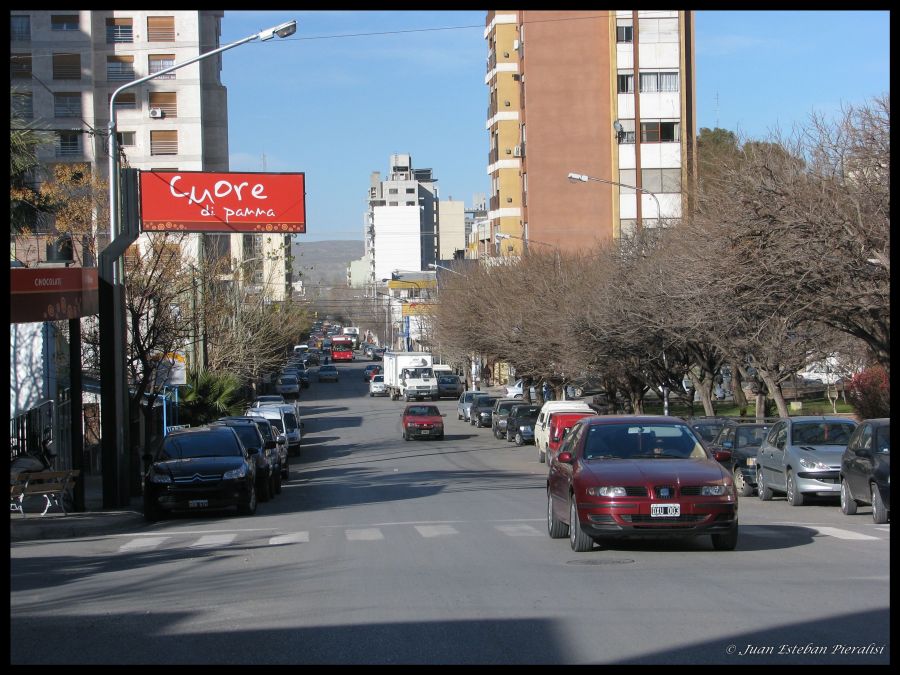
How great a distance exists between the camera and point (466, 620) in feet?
27.9

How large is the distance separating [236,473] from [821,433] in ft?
35.5

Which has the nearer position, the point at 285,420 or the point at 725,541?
the point at 725,541

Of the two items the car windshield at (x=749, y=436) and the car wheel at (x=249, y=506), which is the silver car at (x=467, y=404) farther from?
the car wheel at (x=249, y=506)

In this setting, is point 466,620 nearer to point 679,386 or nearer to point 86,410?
point 86,410

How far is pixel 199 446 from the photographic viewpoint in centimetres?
2066

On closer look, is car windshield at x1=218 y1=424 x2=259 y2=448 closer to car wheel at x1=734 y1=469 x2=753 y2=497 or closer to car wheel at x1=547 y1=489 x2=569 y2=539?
car wheel at x1=734 y1=469 x2=753 y2=497

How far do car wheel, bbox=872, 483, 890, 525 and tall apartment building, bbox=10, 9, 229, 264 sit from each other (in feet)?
183

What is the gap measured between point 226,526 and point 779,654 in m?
12.6

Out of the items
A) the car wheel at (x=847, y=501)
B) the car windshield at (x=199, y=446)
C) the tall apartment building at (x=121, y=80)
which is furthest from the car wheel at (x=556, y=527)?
the tall apartment building at (x=121, y=80)

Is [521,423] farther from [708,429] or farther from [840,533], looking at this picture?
[840,533]

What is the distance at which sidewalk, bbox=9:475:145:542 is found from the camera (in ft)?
55.6

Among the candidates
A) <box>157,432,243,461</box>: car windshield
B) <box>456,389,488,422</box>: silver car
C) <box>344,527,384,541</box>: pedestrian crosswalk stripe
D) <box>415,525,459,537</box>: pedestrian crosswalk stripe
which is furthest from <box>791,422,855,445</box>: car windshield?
<box>456,389,488,422</box>: silver car

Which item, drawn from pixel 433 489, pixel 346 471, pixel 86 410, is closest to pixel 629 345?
pixel 346 471

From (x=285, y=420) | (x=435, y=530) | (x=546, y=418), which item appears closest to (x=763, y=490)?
(x=435, y=530)
